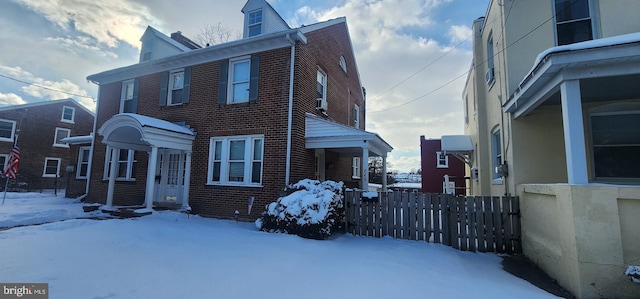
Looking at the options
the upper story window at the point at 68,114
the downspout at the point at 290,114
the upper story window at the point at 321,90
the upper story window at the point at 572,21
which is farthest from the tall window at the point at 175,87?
the upper story window at the point at 68,114

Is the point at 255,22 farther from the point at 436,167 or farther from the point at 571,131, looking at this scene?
the point at 436,167

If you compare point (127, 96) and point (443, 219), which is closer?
point (443, 219)

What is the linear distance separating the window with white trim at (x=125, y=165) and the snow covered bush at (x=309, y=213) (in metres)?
7.32

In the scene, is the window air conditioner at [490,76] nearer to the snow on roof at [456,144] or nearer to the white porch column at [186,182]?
the snow on roof at [456,144]

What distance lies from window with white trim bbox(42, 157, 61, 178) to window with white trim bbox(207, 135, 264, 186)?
21.6 meters

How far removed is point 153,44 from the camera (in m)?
12.8

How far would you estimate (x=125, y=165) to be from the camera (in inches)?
474

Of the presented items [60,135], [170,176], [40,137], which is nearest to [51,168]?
[40,137]

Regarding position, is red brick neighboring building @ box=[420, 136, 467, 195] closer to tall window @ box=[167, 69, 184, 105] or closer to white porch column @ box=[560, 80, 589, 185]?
tall window @ box=[167, 69, 184, 105]

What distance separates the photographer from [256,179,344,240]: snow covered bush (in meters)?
6.71


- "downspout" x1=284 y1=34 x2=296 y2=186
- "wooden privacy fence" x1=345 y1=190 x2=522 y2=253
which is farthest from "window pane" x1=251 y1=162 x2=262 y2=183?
"wooden privacy fence" x1=345 y1=190 x2=522 y2=253

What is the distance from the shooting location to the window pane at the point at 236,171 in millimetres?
9547

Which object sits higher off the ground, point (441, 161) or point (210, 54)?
point (210, 54)

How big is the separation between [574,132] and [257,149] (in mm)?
7876
